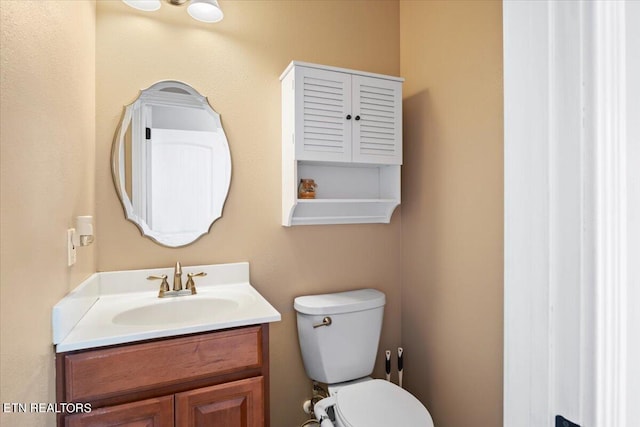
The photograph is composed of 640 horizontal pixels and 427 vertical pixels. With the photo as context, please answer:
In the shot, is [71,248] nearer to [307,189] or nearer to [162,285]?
[162,285]

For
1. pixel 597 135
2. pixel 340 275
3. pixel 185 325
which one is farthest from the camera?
pixel 340 275

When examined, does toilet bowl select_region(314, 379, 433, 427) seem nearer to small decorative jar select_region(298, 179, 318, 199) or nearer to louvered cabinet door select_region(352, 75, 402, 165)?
small decorative jar select_region(298, 179, 318, 199)

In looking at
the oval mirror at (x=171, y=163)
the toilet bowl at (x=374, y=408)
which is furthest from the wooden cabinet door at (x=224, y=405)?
the oval mirror at (x=171, y=163)

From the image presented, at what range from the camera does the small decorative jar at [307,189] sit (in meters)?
1.79

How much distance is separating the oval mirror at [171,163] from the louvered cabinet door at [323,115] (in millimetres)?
391

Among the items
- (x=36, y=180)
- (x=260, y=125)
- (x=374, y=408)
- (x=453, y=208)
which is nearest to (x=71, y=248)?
(x=36, y=180)

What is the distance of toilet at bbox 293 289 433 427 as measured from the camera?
152 cm

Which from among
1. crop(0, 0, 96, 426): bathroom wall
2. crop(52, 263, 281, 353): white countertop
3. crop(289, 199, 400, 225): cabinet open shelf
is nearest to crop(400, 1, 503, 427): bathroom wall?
crop(289, 199, 400, 225): cabinet open shelf

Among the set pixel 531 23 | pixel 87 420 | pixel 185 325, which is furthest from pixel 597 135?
pixel 87 420

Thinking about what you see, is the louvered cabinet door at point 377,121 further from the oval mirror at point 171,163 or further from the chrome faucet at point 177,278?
the chrome faucet at point 177,278

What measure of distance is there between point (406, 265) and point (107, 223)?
1555 millimetres

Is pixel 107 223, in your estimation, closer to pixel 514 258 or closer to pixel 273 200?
pixel 273 200

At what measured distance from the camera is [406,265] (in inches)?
81.3

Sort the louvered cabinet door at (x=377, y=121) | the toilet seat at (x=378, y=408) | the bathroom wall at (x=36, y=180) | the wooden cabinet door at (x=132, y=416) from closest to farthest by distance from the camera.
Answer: the bathroom wall at (x=36, y=180) < the wooden cabinet door at (x=132, y=416) < the toilet seat at (x=378, y=408) < the louvered cabinet door at (x=377, y=121)
